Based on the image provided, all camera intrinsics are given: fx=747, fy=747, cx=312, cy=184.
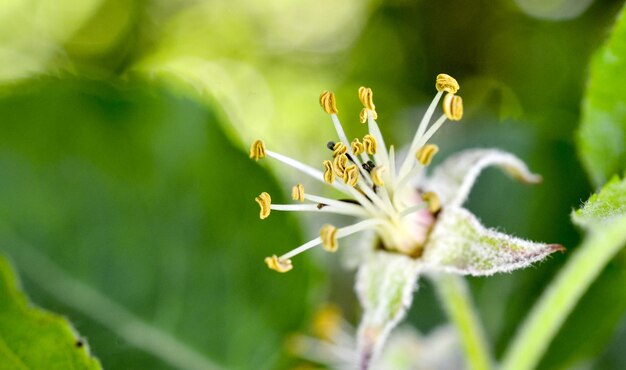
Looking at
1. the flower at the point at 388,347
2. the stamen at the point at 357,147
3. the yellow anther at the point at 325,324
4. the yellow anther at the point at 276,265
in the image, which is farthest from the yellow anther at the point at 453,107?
the yellow anther at the point at 325,324

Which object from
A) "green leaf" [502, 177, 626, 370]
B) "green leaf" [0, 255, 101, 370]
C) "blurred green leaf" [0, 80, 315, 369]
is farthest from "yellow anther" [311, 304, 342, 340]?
"green leaf" [0, 255, 101, 370]

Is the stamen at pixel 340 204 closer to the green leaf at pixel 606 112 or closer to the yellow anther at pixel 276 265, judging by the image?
the yellow anther at pixel 276 265

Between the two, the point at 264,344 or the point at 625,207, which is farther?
the point at 264,344

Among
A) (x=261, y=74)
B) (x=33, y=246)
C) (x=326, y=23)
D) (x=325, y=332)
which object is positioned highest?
(x=326, y=23)

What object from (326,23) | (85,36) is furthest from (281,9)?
(85,36)

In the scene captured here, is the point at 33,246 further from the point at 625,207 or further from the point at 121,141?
the point at 625,207

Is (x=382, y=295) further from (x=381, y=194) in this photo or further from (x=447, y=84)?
(x=447, y=84)
